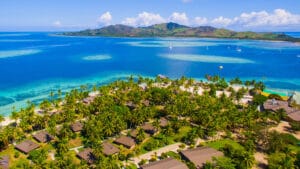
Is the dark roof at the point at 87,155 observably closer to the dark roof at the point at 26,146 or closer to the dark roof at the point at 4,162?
the dark roof at the point at 26,146

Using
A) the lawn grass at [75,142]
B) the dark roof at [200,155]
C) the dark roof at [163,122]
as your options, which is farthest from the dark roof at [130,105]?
the dark roof at [200,155]

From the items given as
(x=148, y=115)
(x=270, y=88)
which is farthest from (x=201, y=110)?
(x=270, y=88)

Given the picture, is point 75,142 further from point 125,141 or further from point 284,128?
point 284,128

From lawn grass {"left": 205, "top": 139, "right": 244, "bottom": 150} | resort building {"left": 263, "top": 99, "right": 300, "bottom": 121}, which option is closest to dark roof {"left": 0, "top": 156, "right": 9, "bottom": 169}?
lawn grass {"left": 205, "top": 139, "right": 244, "bottom": 150}

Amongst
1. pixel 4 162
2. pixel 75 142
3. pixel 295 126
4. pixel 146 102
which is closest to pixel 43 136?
pixel 75 142

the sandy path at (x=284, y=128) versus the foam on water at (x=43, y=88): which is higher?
the foam on water at (x=43, y=88)
